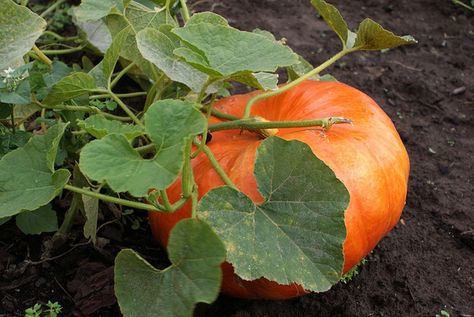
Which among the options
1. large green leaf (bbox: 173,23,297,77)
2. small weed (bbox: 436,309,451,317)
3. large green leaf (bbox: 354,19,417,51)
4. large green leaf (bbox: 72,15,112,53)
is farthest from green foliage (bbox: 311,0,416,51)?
large green leaf (bbox: 72,15,112,53)

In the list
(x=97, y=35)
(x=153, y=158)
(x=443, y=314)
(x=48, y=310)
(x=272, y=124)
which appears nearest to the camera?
(x=153, y=158)

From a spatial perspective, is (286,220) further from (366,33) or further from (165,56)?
(366,33)

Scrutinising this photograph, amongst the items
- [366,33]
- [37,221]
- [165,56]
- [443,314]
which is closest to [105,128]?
[165,56]

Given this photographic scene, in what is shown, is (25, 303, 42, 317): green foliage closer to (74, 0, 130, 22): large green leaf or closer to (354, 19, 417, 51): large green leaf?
(74, 0, 130, 22): large green leaf

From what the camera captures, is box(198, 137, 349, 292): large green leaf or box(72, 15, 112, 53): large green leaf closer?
box(198, 137, 349, 292): large green leaf

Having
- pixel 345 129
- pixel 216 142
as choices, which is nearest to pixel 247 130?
pixel 216 142

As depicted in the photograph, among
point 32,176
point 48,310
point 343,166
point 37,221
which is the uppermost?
point 32,176
